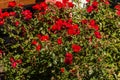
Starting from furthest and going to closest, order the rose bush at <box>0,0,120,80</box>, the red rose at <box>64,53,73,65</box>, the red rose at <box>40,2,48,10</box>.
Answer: the red rose at <box>40,2,48,10</box> < the rose bush at <box>0,0,120,80</box> < the red rose at <box>64,53,73,65</box>

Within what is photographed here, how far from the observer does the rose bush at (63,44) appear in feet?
19.5

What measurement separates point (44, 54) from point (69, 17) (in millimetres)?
1628

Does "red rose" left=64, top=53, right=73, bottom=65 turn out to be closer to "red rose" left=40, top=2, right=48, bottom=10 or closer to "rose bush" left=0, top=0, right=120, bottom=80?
"rose bush" left=0, top=0, right=120, bottom=80

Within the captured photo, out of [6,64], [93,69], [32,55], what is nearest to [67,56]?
[93,69]

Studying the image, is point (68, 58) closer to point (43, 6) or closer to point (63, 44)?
point (63, 44)

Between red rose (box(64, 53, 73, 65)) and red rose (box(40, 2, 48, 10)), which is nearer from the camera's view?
red rose (box(64, 53, 73, 65))

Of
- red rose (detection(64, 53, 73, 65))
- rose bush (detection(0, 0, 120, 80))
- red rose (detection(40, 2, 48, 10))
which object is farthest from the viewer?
red rose (detection(40, 2, 48, 10))

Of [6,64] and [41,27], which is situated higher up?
[41,27]

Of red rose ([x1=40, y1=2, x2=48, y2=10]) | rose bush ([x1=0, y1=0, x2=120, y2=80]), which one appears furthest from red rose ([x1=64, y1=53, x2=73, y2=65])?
red rose ([x1=40, y1=2, x2=48, y2=10])

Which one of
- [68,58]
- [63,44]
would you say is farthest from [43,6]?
[68,58]

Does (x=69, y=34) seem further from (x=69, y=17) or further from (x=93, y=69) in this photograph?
(x=69, y=17)

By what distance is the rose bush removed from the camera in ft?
19.5

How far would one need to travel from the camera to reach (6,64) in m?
6.95

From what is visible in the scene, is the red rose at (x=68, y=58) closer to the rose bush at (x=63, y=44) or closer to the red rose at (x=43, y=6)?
the rose bush at (x=63, y=44)
